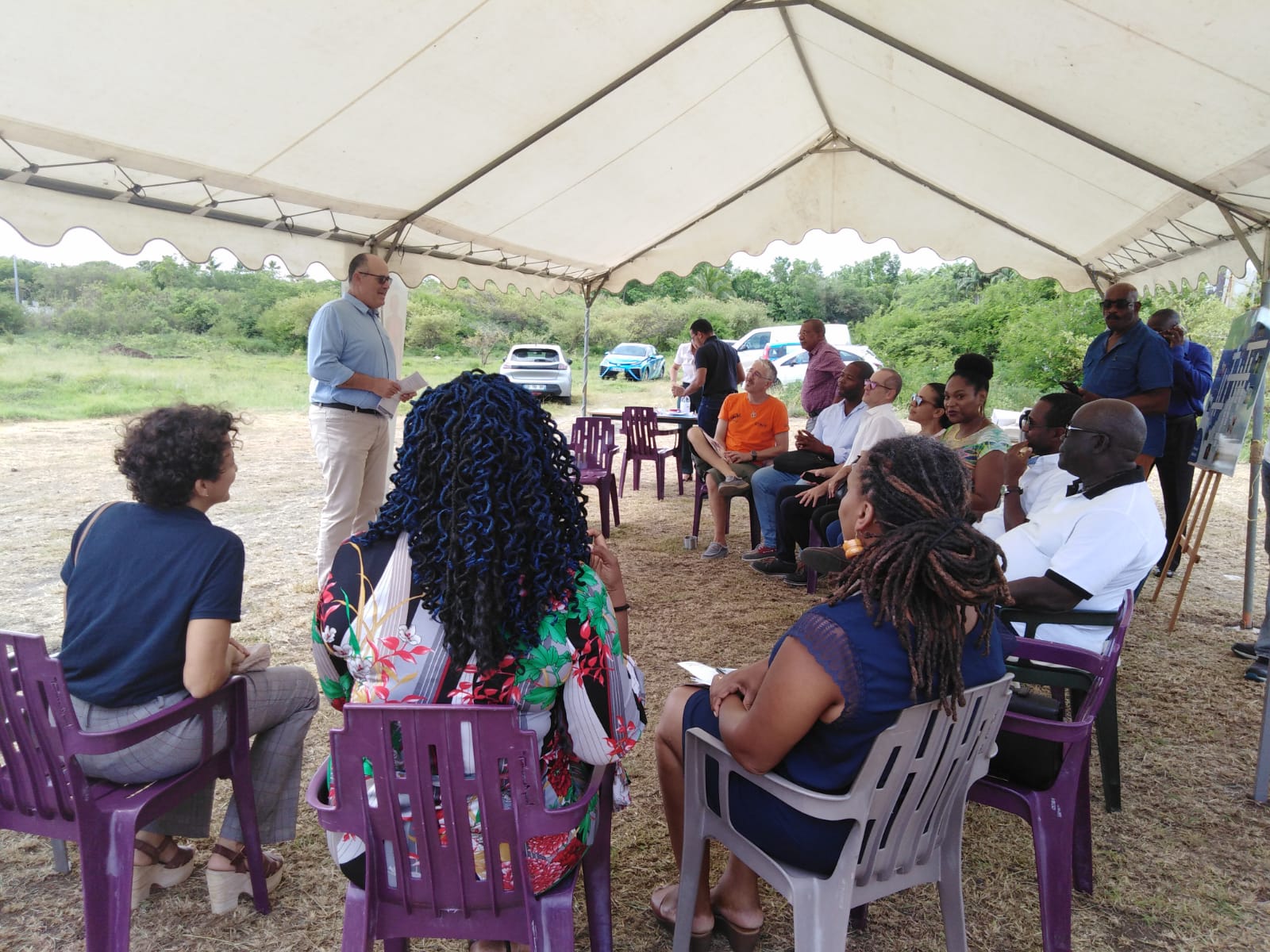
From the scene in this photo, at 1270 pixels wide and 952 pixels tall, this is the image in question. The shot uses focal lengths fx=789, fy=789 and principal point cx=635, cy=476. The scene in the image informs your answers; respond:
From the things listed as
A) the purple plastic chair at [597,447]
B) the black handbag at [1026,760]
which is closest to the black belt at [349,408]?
the purple plastic chair at [597,447]

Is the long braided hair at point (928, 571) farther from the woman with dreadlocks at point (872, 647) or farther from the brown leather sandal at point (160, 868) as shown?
the brown leather sandal at point (160, 868)

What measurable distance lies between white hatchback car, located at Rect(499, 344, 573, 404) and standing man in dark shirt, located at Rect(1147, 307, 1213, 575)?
1325 cm

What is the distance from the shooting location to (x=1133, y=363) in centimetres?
465

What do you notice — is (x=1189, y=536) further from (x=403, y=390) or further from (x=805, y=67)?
(x=403, y=390)

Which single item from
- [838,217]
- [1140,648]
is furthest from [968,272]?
[1140,648]

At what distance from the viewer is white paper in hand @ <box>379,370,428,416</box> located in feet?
14.4

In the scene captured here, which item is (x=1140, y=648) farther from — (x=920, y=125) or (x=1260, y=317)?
(x=920, y=125)

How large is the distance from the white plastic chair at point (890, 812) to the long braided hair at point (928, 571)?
0.10 meters

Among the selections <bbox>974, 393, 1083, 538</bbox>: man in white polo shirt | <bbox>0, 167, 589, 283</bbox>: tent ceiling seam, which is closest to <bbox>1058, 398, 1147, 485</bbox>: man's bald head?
<bbox>974, 393, 1083, 538</bbox>: man in white polo shirt

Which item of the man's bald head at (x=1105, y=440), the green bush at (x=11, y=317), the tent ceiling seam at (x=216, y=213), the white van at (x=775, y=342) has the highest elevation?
the green bush at (x=11, y=317)

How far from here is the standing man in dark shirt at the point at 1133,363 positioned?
461cm

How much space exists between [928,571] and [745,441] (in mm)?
4321

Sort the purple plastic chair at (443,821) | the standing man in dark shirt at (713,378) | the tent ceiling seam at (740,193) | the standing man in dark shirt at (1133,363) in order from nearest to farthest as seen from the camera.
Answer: the purple plastic chair at (443,821)
the standing man in dark shirt at (1133,363)
the tent ceiling seam at (740,193)
the standing man in dark shirt at (713,378)

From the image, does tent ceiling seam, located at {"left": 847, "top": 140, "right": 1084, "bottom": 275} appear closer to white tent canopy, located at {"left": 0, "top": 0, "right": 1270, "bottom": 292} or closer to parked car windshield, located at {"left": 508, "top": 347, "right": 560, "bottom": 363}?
white tent canopy, located at {"left": 0, "top": 0, "right": 1270, "bottom": 292}
